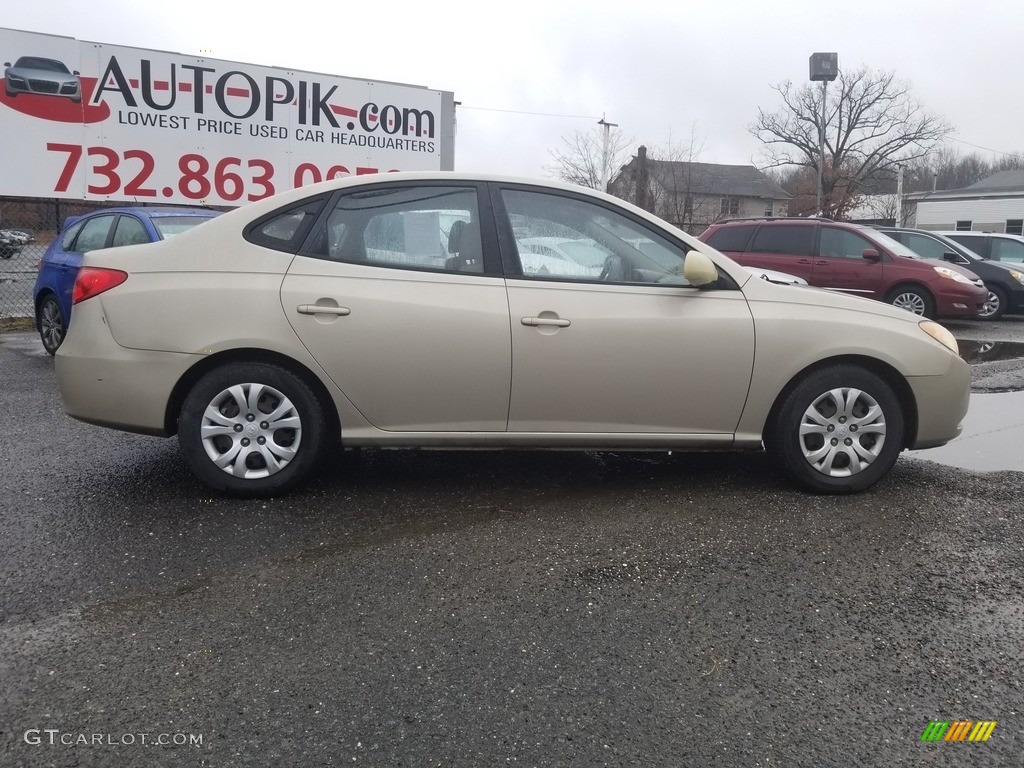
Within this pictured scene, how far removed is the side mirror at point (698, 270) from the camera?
4.14 metres

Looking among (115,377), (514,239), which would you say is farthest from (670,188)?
(115,377)

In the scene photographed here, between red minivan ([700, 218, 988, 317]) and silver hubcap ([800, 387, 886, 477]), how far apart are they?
357 inches

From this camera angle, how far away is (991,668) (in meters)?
2.73

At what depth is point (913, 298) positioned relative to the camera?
12.8m

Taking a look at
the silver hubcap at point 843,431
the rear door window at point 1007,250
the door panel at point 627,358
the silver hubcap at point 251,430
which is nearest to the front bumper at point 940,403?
the silver hubcap at point 843,431

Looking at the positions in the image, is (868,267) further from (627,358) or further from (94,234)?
(94,234)

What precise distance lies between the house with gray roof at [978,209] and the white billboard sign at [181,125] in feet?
143

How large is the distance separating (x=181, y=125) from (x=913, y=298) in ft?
38.2

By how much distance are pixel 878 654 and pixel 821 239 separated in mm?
11148

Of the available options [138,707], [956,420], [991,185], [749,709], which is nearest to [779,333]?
[956,420]

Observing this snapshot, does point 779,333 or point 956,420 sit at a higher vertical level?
point 779,333

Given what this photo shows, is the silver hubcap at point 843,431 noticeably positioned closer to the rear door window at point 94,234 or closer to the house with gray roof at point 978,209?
the rear door window at point 94,234

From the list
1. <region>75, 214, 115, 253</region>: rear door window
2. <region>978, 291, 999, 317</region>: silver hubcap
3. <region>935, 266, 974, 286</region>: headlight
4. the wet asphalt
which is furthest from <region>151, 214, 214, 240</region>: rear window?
<region>978, 291, 999, 317</region>: silver hubcap

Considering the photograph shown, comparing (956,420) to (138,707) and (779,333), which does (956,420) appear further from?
(138,707)
